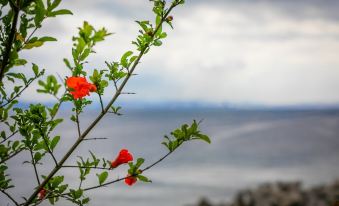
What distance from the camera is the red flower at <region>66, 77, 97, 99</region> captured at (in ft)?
8.08

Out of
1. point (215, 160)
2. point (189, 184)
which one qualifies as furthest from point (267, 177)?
point (215, 160)

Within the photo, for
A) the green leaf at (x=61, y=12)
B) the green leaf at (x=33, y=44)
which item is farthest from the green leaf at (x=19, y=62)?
the green leaf at (x=61, y=12)

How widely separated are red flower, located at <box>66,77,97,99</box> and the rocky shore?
11.1 m

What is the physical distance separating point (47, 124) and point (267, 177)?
3026 centimetres

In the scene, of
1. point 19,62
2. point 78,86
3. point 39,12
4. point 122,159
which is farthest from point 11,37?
point 122,159

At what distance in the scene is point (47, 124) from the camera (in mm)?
2516

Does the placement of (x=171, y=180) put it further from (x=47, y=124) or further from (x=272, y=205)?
(x=47, y=124)

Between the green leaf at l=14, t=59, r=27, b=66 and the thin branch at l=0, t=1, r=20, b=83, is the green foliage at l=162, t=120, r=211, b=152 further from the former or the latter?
the thin branch at l=0, t=1, r=20, b=83

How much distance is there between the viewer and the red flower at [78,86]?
246cm

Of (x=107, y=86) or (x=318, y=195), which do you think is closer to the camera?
(x=107, y=86)

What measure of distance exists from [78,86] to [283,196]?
11.6 meters

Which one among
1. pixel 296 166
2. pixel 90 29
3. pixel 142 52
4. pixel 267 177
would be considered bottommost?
pixel 90 29

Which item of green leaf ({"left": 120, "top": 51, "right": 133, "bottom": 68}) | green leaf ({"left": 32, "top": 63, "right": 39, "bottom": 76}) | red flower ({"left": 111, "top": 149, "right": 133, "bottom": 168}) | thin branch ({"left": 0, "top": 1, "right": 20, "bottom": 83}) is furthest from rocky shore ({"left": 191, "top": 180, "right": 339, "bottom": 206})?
thin branch ({"left": 0, "top": 1, "right": 20, "bottom": 83})

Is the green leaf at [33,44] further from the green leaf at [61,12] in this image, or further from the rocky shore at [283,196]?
the rocky shore at [283,196]
